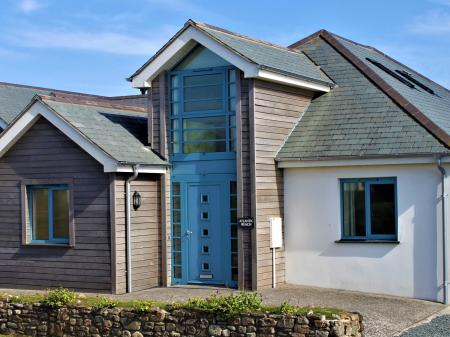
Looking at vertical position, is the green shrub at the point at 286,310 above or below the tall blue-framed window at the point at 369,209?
below

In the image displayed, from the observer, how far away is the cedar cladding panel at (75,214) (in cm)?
1720

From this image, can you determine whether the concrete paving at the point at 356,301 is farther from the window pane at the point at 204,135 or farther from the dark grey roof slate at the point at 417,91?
the dark grey roof slate at the point at 417,91

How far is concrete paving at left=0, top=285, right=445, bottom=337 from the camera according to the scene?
13602 millimetres

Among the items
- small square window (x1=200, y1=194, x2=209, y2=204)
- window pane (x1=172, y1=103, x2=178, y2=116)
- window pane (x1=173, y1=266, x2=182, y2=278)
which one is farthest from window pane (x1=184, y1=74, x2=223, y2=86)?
window pane (x1=173, y1=266, x2=182, y2=278)

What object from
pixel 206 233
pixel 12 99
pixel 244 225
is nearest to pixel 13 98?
pixel 12 99

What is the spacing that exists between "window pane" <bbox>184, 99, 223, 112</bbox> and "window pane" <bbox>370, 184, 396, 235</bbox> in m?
3.95

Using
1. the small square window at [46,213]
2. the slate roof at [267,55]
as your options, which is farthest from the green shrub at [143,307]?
the slate roof at [267,55]

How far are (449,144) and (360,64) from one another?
169 inches

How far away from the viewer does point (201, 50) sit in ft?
59.6

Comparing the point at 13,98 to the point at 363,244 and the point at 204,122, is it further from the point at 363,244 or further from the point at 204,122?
the point at 363,244

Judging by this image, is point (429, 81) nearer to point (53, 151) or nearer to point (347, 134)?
point (347, 134)

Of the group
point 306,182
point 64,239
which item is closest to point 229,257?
point 306,182

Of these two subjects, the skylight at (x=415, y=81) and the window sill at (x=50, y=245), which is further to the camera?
the skylight at (x=415, y=81)

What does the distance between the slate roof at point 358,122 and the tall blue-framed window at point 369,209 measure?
0.75 metres
